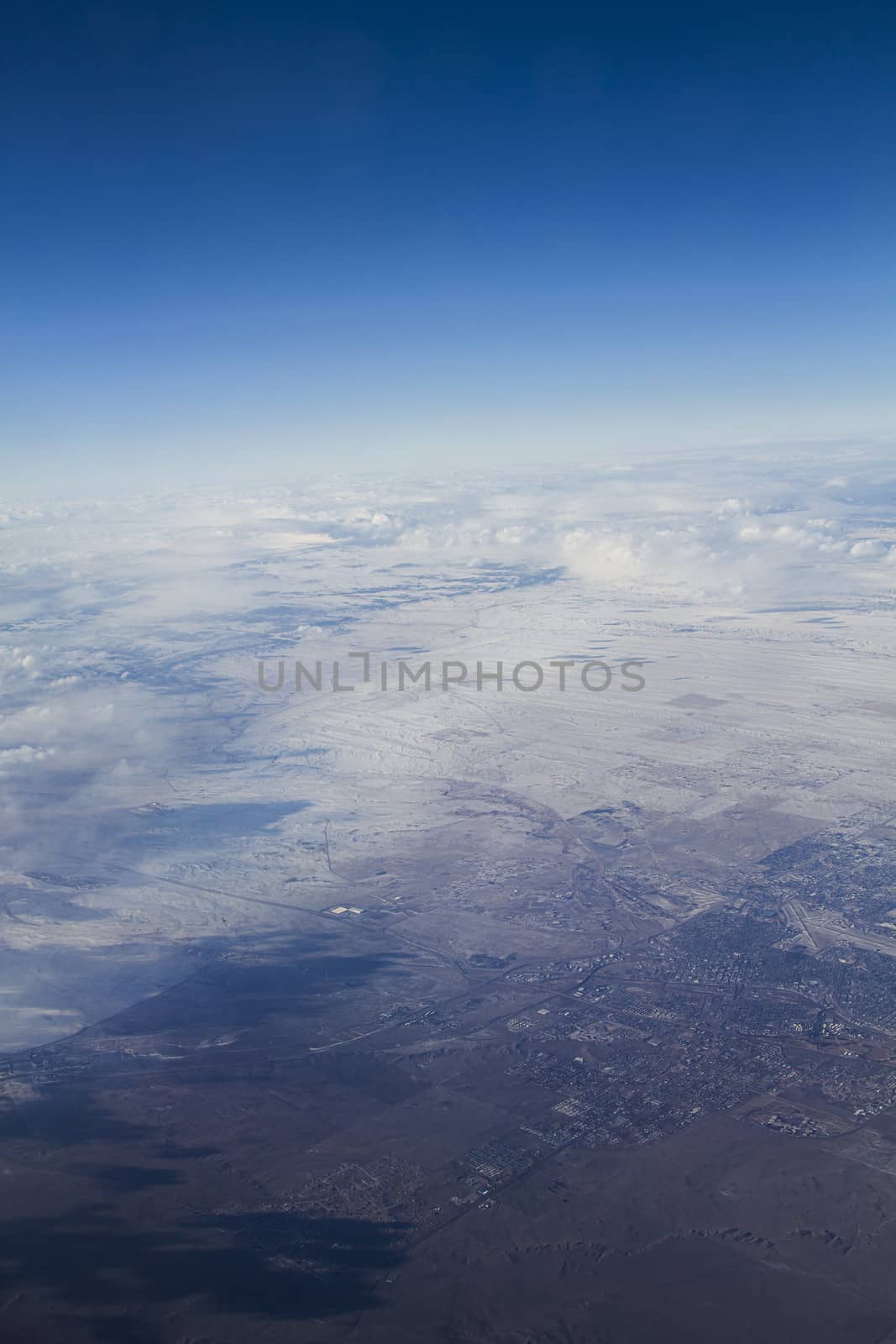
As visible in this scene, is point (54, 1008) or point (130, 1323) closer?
point (130, 1323)

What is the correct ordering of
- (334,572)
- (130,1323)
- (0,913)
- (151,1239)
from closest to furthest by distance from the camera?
1. (130,1323)
2. (151,1239)
3. (0,913)
4. (334,572)

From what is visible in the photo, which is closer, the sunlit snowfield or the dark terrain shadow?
the dark terrain shadow

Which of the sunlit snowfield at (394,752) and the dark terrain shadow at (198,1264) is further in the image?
the sunlit snowfield at (394,752)

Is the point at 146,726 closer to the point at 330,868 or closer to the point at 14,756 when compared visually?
the point at 14,756

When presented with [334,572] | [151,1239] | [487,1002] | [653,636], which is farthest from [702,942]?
[334,572]

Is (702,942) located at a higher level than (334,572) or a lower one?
lower

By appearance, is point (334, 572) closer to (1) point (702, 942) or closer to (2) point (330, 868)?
(2) point (330, 868)

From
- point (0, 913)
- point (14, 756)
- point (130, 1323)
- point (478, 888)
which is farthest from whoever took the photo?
point (14, 756)

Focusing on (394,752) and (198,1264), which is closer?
(198,1264)

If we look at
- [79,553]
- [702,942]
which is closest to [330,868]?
[702,942]
